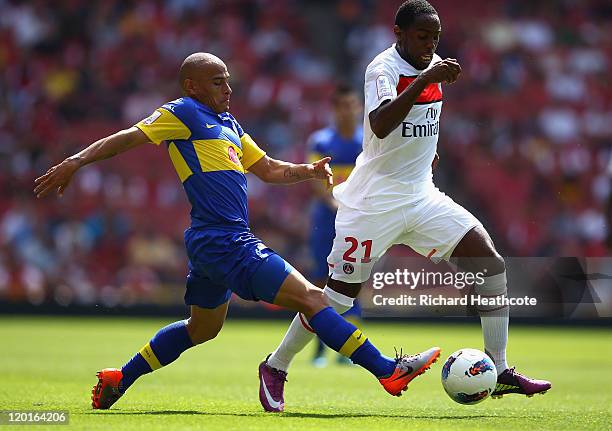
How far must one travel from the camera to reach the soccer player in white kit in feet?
23.3

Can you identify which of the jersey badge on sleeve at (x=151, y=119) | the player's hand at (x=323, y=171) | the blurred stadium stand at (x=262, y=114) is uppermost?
the jersey badge on sleeve at (x=151, y=119)

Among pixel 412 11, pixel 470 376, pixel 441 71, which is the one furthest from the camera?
pixel 412 11

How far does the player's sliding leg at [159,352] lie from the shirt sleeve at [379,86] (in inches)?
63.5

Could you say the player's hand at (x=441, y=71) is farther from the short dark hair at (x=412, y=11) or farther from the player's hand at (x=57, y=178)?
the player's hand at (x=57, y=178)

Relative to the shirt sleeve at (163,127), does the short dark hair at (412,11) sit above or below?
above

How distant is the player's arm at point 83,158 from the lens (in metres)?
6.22

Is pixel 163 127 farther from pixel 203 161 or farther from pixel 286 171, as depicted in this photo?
pixel 286 171

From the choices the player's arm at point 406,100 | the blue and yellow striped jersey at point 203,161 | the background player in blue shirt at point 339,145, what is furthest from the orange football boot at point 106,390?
the background player in blue shirt at point 339,145

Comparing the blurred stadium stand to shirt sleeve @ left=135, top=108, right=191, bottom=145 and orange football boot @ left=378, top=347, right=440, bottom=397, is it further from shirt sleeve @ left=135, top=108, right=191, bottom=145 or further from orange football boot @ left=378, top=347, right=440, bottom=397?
orange football boot @ left=378, top=347, right=440, bottom=397

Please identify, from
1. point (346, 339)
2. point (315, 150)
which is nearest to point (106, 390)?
point (346, 339)

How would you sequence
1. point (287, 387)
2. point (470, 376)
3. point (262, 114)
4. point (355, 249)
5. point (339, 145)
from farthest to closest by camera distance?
point (262, 114) → point (339, 145) → point (287, 387) → point (355, 249) → point (470, 376)

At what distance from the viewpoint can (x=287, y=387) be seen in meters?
8.87

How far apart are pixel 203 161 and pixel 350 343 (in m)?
1.45

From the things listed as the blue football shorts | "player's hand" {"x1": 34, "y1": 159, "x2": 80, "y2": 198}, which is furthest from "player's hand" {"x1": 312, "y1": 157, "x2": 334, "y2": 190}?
"player's hand" {"x1": 34, "y1": 159, "x2": 80, "y2": 198}
